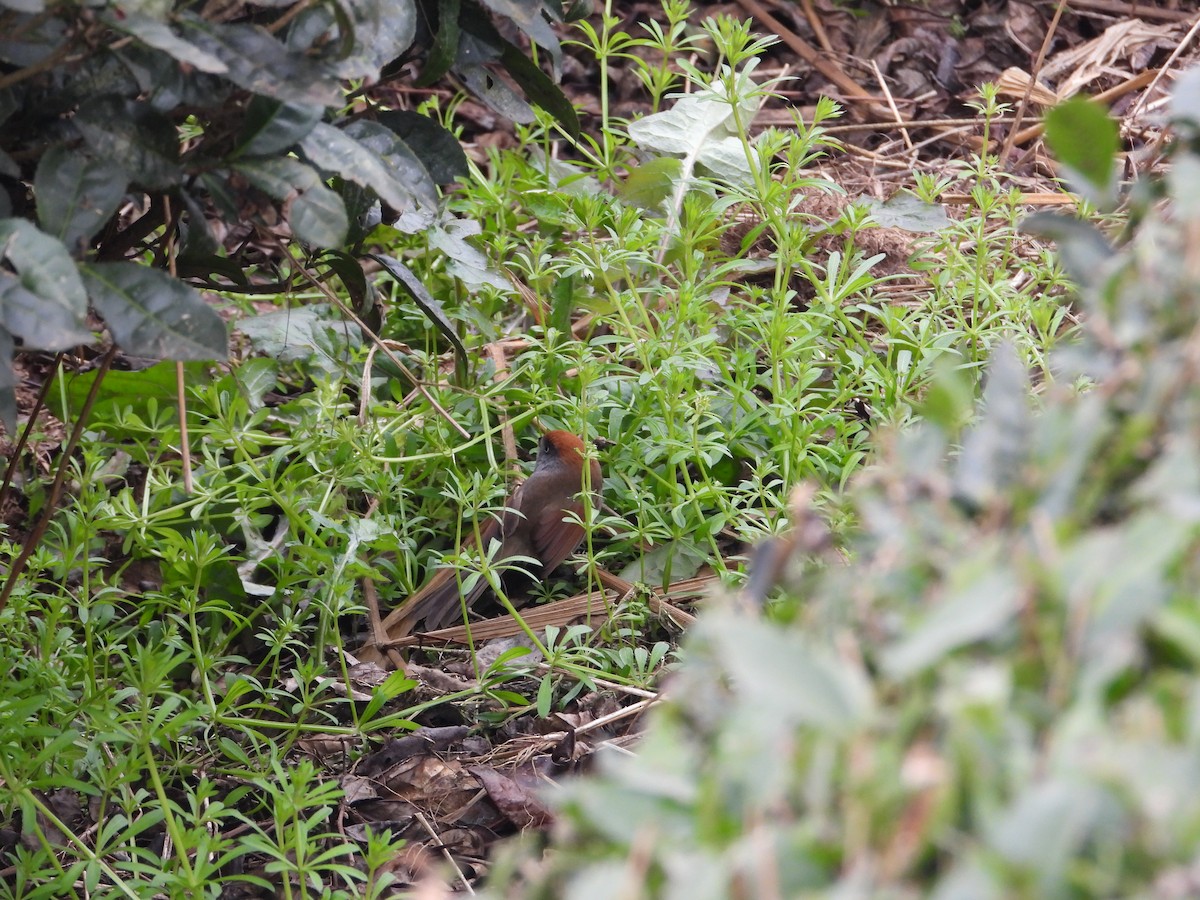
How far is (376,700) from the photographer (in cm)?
220

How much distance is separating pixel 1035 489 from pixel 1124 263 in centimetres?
20

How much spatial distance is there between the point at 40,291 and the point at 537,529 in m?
1.86

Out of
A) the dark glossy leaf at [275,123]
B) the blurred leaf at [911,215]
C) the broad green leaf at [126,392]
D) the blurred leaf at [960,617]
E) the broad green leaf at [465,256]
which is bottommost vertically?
the broad green leaf at [126,392]

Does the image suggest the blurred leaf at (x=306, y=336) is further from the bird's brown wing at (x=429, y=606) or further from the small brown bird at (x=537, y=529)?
the bird's brown wing at (x=429, y=606)

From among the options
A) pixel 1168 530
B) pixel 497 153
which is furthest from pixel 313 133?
pixel 497 153

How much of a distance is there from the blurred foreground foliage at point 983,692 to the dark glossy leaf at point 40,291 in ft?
2.47

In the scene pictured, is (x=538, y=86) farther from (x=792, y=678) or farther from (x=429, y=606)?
(x=792, y=678)

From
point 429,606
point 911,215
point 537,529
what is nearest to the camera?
point 429,606

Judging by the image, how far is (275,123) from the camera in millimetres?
1400

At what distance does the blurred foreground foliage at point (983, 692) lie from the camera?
0.56m

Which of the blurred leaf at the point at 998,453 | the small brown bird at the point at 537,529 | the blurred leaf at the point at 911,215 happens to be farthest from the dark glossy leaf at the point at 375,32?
the blurred leaf at the point at 911,215

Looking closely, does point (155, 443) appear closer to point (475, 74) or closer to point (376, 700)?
point (376, 700)

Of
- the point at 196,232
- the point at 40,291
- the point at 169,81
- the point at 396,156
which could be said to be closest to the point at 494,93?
the point at 396,156

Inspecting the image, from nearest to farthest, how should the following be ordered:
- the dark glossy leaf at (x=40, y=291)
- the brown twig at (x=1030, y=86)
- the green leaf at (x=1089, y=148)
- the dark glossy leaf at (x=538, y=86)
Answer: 1. the green leaf at (x=1089, y=148)
2. the dark glossy leaf at (x=40, y=291)
3. the dark glossy leaf at (x=538, y=86)
4. the brown twig at (x=1030, y=86)
